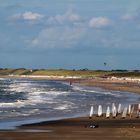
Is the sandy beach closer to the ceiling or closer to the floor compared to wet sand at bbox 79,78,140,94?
closer to the floor

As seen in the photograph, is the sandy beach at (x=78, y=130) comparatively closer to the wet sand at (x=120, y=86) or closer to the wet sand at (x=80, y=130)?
the wet sand at (x=80, y=130)

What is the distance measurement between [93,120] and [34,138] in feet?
39.3

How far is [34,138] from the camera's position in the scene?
29.5m

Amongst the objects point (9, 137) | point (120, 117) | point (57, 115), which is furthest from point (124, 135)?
point (57, 115)

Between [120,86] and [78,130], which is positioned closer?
[78,130]

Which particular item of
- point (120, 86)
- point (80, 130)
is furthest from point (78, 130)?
point (120, 86)

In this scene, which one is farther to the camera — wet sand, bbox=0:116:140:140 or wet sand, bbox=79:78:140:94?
wet sand, bbox=79:78:140:94

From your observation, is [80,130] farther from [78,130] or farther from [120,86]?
[120,86]

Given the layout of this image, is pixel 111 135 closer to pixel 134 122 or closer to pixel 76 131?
pixel 76 131

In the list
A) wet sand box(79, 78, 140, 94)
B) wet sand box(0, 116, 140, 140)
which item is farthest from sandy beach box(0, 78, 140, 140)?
wet sand box(79, 78, 140, 94)

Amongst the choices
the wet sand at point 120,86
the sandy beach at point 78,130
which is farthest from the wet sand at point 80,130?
the wet sand at point 120,86

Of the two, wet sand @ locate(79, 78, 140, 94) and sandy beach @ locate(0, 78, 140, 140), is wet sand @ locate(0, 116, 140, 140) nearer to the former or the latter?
sandy beach @ locate(0, 78, 140, 140)

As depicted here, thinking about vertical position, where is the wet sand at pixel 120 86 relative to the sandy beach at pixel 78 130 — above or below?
above

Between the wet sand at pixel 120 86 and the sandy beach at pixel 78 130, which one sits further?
the wet sand at pixel 120 86
